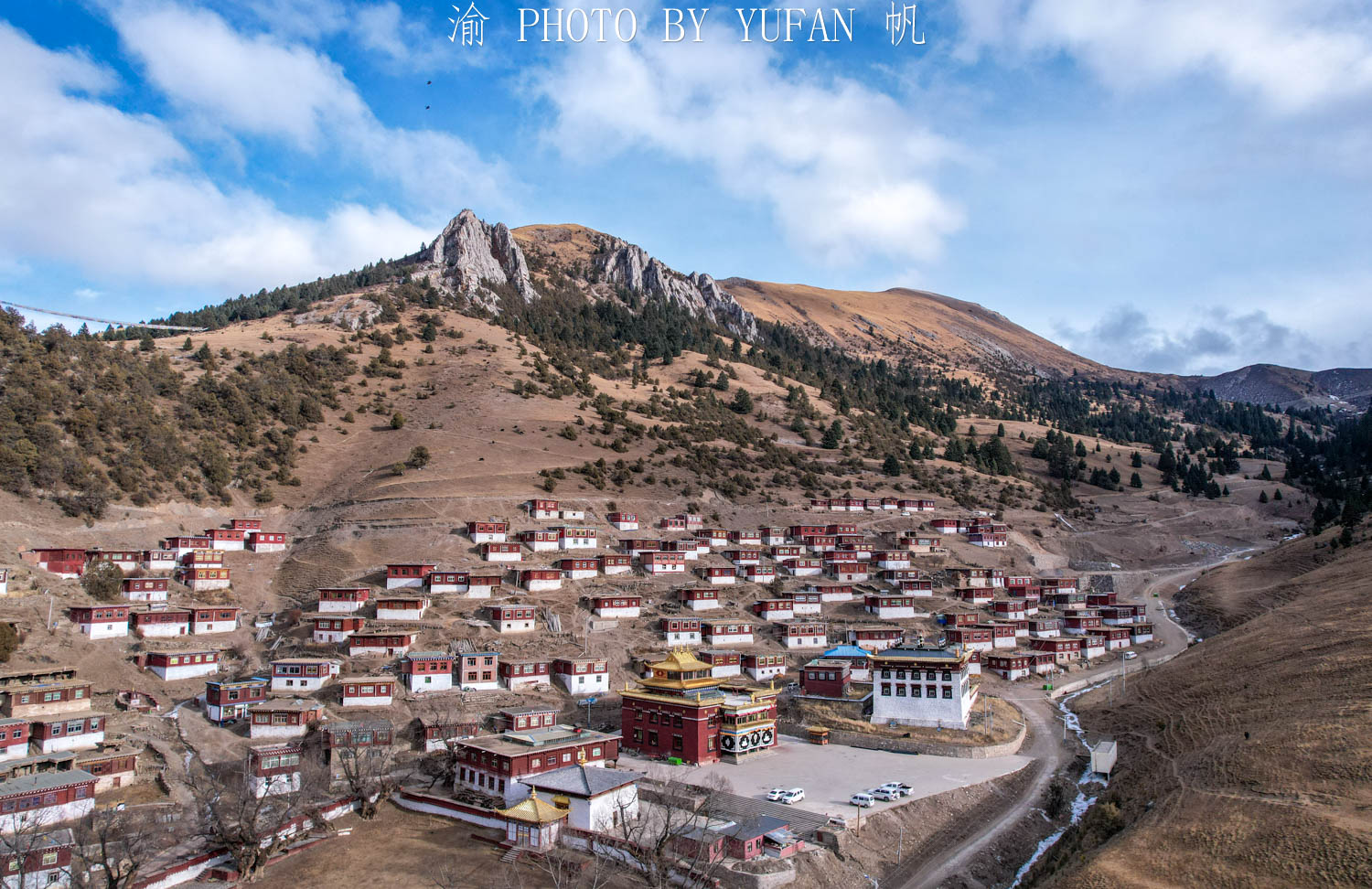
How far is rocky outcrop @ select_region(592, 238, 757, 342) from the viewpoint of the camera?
180375 millimetres

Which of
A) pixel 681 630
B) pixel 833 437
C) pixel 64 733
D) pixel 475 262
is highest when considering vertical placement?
pixel 475 262

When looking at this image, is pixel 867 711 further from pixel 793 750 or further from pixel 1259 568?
pixel 1259 568

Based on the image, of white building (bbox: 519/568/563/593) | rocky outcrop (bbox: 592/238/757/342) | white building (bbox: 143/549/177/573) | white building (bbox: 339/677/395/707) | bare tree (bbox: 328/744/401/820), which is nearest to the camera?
bare tree (bbox: 328/744/401/820)

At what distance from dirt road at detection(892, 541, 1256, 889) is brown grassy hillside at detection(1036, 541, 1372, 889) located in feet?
9.04

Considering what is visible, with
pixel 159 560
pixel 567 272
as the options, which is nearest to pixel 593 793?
pixel 159 560

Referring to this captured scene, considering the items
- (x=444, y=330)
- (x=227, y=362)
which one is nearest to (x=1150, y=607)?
(x=444, y=330)

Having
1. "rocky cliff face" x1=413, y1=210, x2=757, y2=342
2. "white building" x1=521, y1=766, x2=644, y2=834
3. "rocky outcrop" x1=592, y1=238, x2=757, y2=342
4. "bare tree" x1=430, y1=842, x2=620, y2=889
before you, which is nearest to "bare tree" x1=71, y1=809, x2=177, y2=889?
"bare tree" x1=430, y1=842, x2=620, y2=889

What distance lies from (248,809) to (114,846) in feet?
14.2

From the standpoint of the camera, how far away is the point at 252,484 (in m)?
81.4

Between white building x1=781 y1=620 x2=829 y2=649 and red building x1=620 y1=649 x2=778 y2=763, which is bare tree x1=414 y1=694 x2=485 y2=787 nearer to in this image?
red building x1=620 y1=649 x2=778 y2=763

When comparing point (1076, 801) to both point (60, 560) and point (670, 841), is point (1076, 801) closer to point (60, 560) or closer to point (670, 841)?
point (670, 841)

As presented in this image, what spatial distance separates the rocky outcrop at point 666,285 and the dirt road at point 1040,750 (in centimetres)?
11312

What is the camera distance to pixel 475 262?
14850cm

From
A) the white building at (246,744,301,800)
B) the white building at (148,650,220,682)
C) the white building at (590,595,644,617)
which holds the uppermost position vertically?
the white building at (590,595,644,617)
